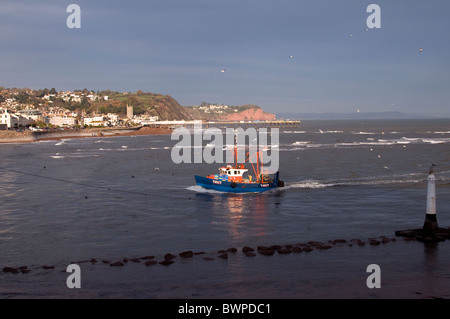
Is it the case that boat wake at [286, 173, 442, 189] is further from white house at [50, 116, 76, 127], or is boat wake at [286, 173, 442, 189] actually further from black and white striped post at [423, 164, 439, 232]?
white house at [50, 116, 76, 127]

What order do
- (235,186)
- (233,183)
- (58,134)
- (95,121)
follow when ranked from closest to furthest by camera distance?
1. (233,183)
2. (235,186)
3. (58,134)
4. (95,121)

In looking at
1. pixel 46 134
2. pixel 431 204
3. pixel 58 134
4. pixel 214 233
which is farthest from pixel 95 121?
pixel 431 204

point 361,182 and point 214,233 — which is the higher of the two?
point 361,182

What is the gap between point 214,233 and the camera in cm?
2194

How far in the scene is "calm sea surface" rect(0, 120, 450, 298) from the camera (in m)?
14.7

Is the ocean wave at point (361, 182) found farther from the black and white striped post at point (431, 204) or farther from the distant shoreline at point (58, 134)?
the distant shoreline at point (58, 134)

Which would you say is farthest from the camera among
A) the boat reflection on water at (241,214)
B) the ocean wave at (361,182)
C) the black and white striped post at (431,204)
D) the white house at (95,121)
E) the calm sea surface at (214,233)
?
the white house at (95,121)

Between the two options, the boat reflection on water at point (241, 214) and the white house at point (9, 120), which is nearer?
the boat reflection on water at point (241, 214)

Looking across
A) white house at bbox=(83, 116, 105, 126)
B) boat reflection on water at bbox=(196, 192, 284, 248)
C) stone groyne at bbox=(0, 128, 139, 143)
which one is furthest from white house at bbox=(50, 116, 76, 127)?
boat reflection on water at bbox=(196, 192, 284, 248)

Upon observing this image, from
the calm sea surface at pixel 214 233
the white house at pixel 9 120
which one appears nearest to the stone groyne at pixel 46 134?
the white house at pixel 9 120

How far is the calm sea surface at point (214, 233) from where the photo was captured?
14688mm

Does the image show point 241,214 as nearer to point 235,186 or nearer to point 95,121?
point 235,186

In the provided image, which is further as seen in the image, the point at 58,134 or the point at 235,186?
the point at 58,134
